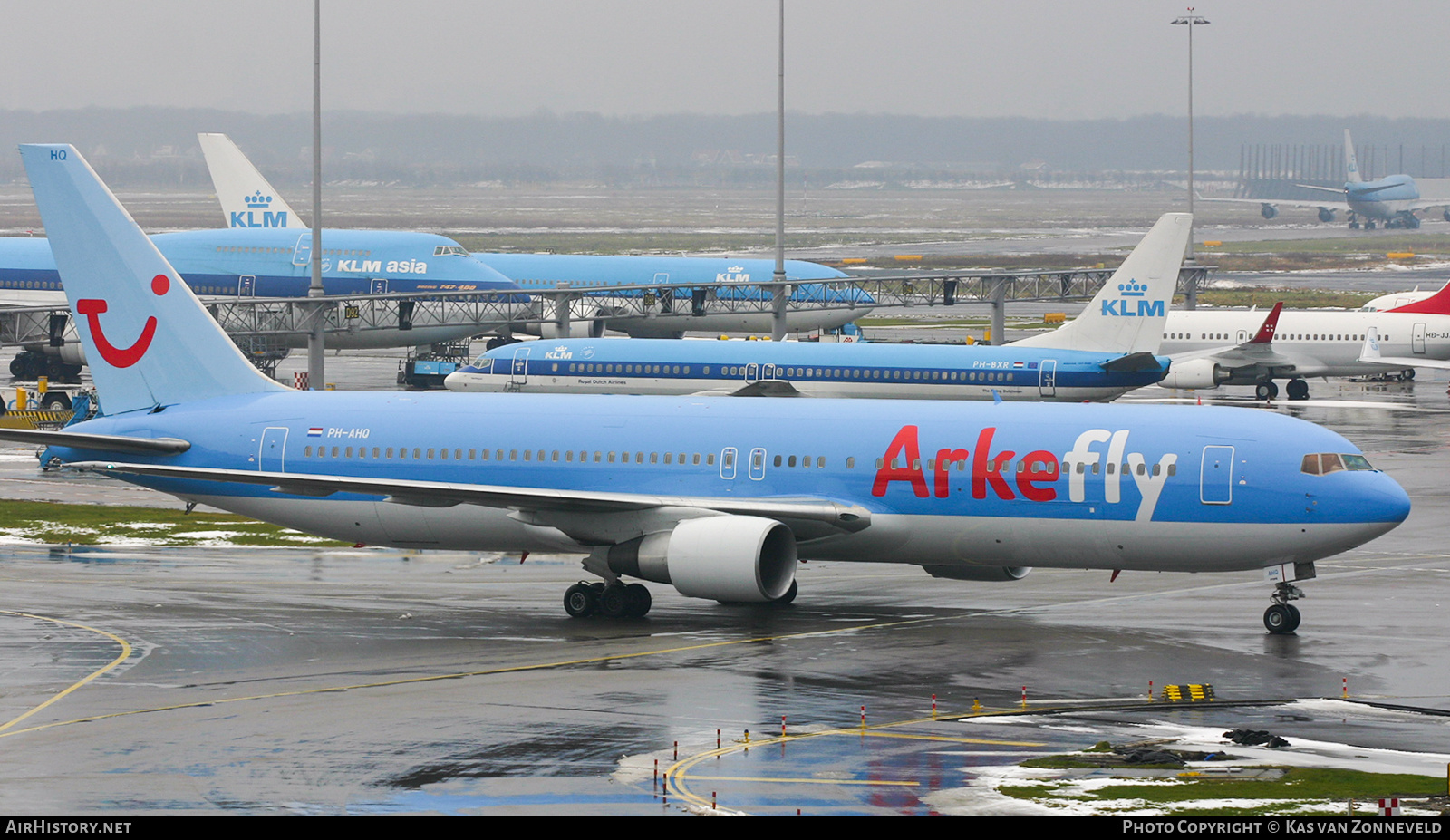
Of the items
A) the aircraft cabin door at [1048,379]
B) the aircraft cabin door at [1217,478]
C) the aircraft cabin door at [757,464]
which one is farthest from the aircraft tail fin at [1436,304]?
the aircraft cabin door at [757,464]

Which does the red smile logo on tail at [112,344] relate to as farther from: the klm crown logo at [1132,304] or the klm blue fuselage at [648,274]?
the klm blue fuselage at [648,274]

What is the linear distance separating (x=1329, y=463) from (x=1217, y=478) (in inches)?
79.4

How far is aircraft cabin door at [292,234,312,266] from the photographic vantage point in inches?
3457

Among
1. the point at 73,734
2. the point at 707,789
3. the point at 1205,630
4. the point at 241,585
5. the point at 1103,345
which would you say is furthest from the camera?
the point at 1103,345

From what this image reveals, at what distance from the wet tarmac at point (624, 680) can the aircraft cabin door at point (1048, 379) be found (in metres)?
20.5

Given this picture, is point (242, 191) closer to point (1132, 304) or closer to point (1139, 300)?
point (1132, 304)

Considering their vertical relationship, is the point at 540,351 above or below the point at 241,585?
above

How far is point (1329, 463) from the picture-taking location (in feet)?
105

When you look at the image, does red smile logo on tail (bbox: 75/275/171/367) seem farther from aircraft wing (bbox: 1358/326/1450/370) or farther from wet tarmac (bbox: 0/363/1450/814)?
aircraft wing (bbox: 1358/326/1450/370)

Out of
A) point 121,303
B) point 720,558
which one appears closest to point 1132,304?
point 720,558

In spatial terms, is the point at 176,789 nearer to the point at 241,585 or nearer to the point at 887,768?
the point at 887,768

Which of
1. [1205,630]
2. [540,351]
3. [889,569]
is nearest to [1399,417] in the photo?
[540,351]

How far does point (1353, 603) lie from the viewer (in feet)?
118

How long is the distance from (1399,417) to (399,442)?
165 ft
